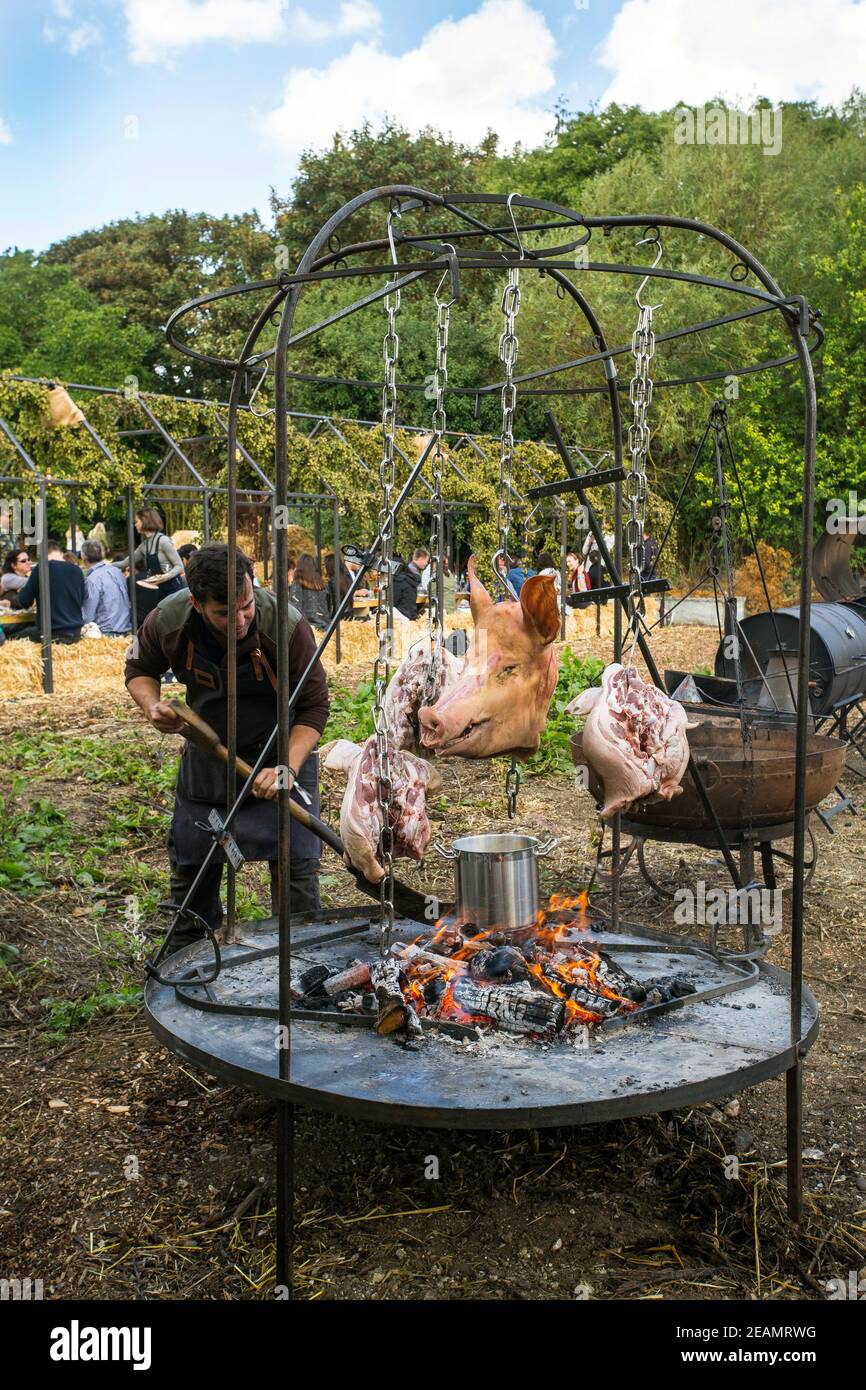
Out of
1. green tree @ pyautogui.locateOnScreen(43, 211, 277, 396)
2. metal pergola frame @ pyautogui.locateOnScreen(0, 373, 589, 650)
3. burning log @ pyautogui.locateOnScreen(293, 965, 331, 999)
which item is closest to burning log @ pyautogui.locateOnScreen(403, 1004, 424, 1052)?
burning log @ pyautogui.locateOnScreen(293, 965, 331, 999)

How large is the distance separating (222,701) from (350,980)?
1589 mm

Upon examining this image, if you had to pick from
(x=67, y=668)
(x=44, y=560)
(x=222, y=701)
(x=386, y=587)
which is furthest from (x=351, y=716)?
(x=386, y=587)

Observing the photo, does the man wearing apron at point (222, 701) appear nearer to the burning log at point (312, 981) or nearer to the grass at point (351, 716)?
the burning log at point (312, 981)

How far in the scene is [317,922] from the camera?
4.51 meters

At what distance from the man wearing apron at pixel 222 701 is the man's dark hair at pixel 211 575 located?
7 centimetres

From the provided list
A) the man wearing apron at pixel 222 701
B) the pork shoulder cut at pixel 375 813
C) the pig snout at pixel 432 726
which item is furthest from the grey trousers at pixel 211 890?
the pig snout at pixel 432 726

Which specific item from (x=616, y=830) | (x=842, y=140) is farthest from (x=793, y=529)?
(x=616, y=830)

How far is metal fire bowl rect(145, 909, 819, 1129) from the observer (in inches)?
111

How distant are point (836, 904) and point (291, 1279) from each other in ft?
14.3

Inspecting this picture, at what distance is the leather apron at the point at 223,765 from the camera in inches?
187

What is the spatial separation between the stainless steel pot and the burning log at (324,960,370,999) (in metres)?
0.44

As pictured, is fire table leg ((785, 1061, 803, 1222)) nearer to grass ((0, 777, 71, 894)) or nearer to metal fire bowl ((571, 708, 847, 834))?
metal fire bowl ((571, 708, 847, 834))

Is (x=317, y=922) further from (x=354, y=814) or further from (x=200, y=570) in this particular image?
(x=200, y=570)

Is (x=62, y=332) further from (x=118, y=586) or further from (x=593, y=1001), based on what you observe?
(x=593, y=1001)
